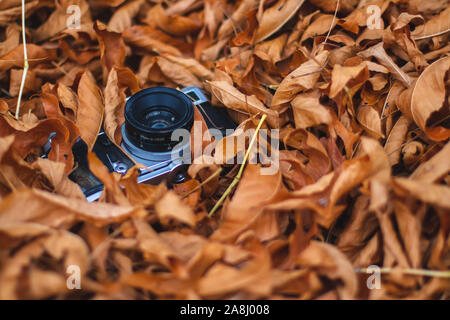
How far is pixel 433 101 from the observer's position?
700 mm

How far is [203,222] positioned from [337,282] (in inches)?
9.1

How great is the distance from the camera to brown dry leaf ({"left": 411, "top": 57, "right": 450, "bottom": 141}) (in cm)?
68

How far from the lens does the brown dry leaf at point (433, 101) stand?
2.25 ft

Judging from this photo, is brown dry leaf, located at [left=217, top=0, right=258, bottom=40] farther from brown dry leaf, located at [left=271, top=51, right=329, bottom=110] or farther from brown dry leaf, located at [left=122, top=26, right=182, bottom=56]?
A: brown dry leaf, located at [left=271, top=51, right=329, bottom=110]

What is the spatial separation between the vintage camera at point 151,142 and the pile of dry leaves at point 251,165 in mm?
32

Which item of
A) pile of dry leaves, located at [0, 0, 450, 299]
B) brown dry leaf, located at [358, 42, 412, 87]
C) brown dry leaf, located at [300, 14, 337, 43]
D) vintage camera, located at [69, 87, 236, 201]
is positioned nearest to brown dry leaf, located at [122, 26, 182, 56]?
pile of dry leaves, located at [0, 0, 450, 299]

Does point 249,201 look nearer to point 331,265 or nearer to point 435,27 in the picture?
point 331,265

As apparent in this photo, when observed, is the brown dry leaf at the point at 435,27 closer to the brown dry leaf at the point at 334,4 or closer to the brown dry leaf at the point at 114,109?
the brown dry leaf at the point at 334,4

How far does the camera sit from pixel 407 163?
28.5 inches

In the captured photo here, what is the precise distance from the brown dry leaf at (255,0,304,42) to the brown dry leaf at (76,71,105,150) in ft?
1.26

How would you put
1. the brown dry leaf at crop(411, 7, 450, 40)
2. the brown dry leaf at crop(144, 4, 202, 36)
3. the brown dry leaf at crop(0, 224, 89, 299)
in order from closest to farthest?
the brown dry leaf at crop(0, 224, 89, 299), the brown dry leaf at crop(411, 7, 450, 40), the brown dry leaf at crop(144, 4, 202, 36)

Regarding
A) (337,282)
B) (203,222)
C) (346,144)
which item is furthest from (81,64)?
(337,282)
